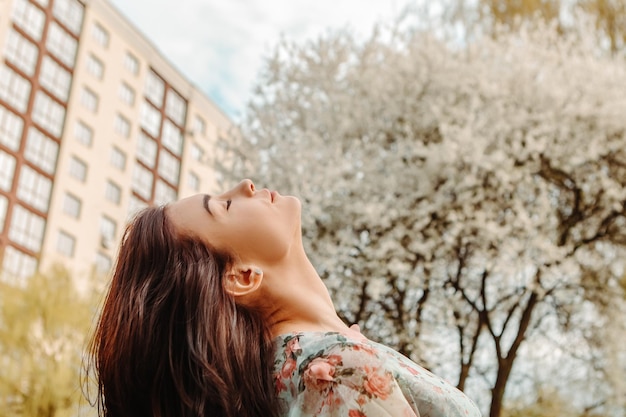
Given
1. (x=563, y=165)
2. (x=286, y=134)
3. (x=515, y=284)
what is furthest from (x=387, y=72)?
(x=515, y=284)

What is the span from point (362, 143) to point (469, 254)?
2614mm

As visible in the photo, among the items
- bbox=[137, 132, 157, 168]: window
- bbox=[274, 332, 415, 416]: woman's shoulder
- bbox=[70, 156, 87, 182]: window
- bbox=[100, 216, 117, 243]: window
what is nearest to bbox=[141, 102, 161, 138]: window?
bbox=[137, 132, 157, 168]: window

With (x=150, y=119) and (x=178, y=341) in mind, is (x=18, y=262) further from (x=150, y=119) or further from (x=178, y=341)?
(x=178, y=341)

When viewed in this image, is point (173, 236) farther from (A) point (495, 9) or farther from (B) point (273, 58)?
(A) point (495, 9)

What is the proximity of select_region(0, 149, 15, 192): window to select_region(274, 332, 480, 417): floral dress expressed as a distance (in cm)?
3804

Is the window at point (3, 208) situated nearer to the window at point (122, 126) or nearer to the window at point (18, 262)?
the window at point (18, 262)

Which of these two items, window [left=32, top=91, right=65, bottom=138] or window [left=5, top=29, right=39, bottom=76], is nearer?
window [left=5, top=29, right=39, bottom=76]

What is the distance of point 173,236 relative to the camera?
206 cm

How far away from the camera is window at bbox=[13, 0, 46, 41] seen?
3875cm

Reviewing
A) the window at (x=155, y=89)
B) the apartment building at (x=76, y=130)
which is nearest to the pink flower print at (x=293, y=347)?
the apartment building at (x=76, y=130)

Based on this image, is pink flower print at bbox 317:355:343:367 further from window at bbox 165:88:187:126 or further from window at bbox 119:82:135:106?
window at bbox 165:88:187:126

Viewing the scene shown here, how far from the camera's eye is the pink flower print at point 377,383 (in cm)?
161

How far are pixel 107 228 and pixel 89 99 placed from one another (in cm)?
768

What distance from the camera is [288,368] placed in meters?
1.80
